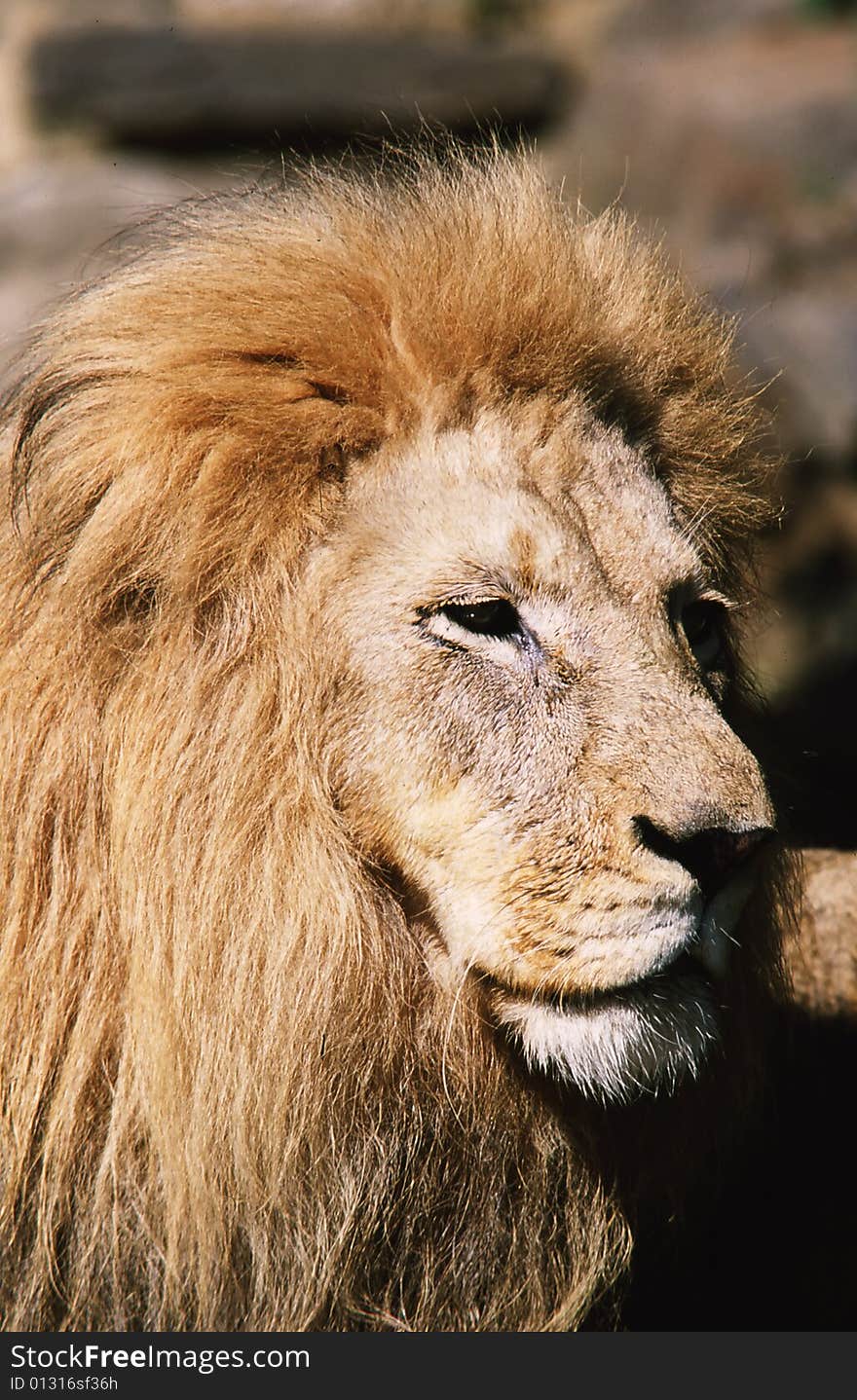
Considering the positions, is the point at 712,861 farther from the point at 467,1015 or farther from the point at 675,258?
the point at 675,258

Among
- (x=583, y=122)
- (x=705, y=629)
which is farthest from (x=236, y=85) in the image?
(x=705, y=629)

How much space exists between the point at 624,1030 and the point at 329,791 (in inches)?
20.8

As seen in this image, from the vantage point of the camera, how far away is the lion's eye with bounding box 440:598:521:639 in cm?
223

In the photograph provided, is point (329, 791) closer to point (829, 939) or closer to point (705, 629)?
point (705, 629)

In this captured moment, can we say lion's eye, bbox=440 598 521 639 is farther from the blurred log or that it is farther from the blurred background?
the blurred log

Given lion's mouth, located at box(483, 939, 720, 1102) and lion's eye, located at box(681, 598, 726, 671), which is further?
lion's eye, located at box(681, 598, 726, 671)

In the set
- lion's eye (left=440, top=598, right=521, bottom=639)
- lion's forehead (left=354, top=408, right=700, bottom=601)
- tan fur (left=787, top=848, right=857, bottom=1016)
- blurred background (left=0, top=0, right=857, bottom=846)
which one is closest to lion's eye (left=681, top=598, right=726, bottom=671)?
lion's forehead (left=354, top=408, right=700, bottom=601)

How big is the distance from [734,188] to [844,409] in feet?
5.37

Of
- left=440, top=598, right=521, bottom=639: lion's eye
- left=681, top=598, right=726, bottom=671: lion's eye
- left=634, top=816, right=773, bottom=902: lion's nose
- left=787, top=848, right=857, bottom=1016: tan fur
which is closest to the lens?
left=634, top=816, right=773, bottom=902: lion's nose

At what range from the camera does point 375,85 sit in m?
9.66

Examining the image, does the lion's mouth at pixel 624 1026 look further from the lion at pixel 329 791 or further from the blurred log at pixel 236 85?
the blurred log at pixel 236 85

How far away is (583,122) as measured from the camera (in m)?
9.78

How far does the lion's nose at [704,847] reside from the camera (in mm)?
2059

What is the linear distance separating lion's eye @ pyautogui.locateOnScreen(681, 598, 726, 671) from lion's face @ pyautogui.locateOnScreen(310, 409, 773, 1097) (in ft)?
0.49
